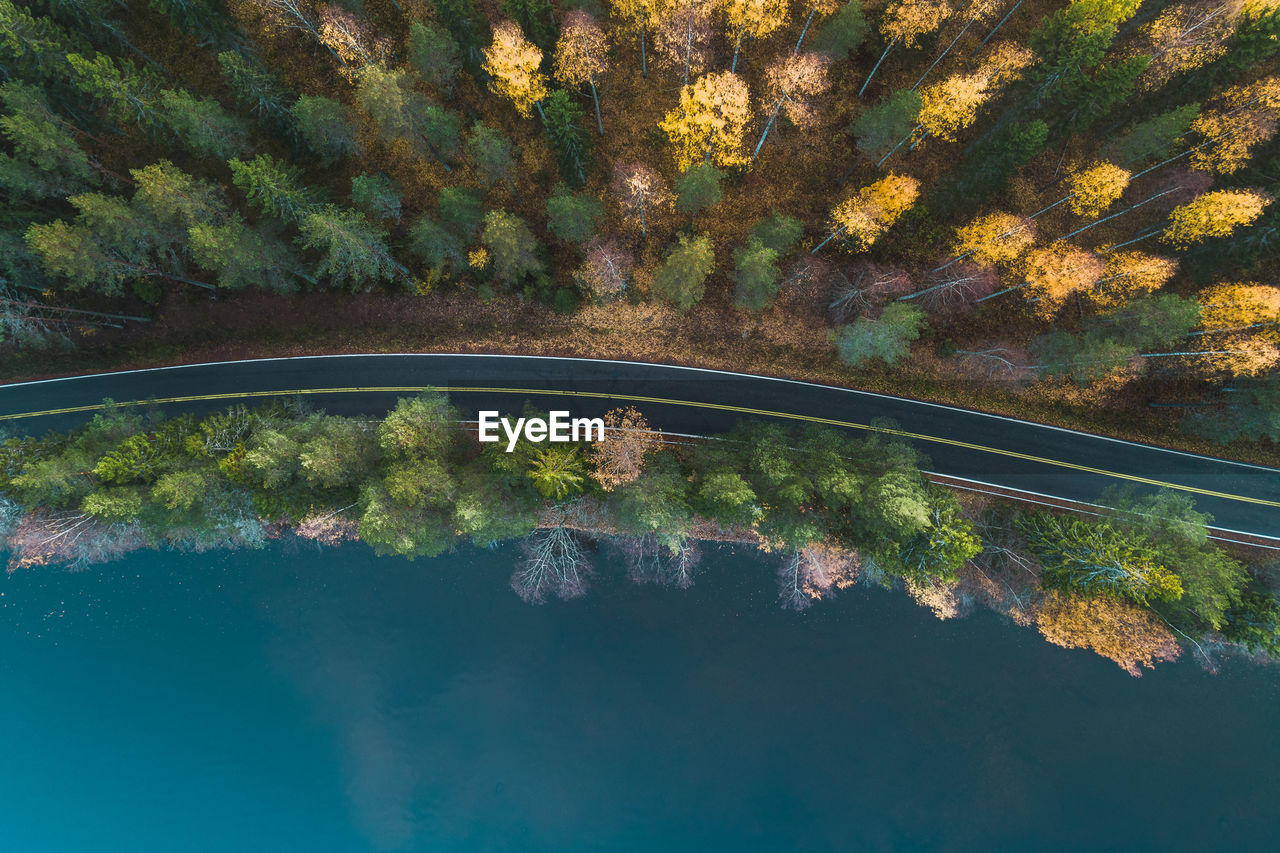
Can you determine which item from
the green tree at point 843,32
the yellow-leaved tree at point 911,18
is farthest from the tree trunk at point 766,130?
the yellow-leaved tree at point 911,18

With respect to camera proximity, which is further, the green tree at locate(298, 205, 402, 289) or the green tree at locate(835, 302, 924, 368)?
the green tree at locate(835, 302, 924, 368)

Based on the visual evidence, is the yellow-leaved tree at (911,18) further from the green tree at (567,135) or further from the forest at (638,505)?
the forest at (638,505)

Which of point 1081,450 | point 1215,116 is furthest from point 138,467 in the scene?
point 1215,116

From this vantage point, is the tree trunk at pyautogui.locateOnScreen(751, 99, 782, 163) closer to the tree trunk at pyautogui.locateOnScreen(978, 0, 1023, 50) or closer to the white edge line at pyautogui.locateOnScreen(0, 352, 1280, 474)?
the white edge line at pyautogui.locateOnScreen(0, 352, 1280, 474)

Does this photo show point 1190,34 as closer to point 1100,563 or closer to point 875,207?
point 875,207

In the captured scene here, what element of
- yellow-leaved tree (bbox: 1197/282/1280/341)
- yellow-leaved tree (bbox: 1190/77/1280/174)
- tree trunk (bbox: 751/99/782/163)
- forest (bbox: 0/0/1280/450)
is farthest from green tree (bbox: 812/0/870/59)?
yellow-leaved tree (bbox: 1197/282/1280/341)
